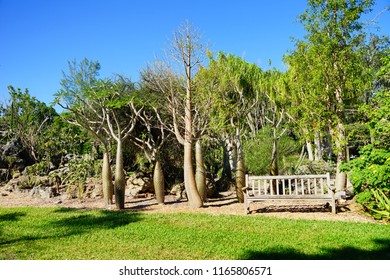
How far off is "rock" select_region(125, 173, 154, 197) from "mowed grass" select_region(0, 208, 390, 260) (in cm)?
397

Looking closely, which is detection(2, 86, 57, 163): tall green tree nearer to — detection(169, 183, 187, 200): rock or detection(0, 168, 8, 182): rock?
detection(0, 168, 8, 182): rock

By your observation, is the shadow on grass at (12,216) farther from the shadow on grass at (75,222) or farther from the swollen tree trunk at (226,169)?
the swollen tree trunk at (226,169)

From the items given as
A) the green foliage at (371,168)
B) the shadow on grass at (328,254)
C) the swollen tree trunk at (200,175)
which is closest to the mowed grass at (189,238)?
the shadow on grass at (328,254)

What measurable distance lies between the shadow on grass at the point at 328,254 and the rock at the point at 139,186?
713cm

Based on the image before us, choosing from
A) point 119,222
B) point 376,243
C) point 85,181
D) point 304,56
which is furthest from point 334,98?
point 85,181

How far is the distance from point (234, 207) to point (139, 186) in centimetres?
411

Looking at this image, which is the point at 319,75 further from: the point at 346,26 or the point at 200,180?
the point at 200,180

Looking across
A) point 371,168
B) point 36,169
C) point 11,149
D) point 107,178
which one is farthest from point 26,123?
point 371,168

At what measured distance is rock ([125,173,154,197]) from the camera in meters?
10.9

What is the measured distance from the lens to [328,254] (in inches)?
161

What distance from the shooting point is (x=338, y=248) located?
4328 millimetres

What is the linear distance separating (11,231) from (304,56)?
741cm

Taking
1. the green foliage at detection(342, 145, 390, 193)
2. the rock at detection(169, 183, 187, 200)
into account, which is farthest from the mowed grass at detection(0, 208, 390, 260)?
the rock at detection(169, 183, 187, 200)

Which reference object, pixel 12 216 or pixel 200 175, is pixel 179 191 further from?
pixel 12 216
